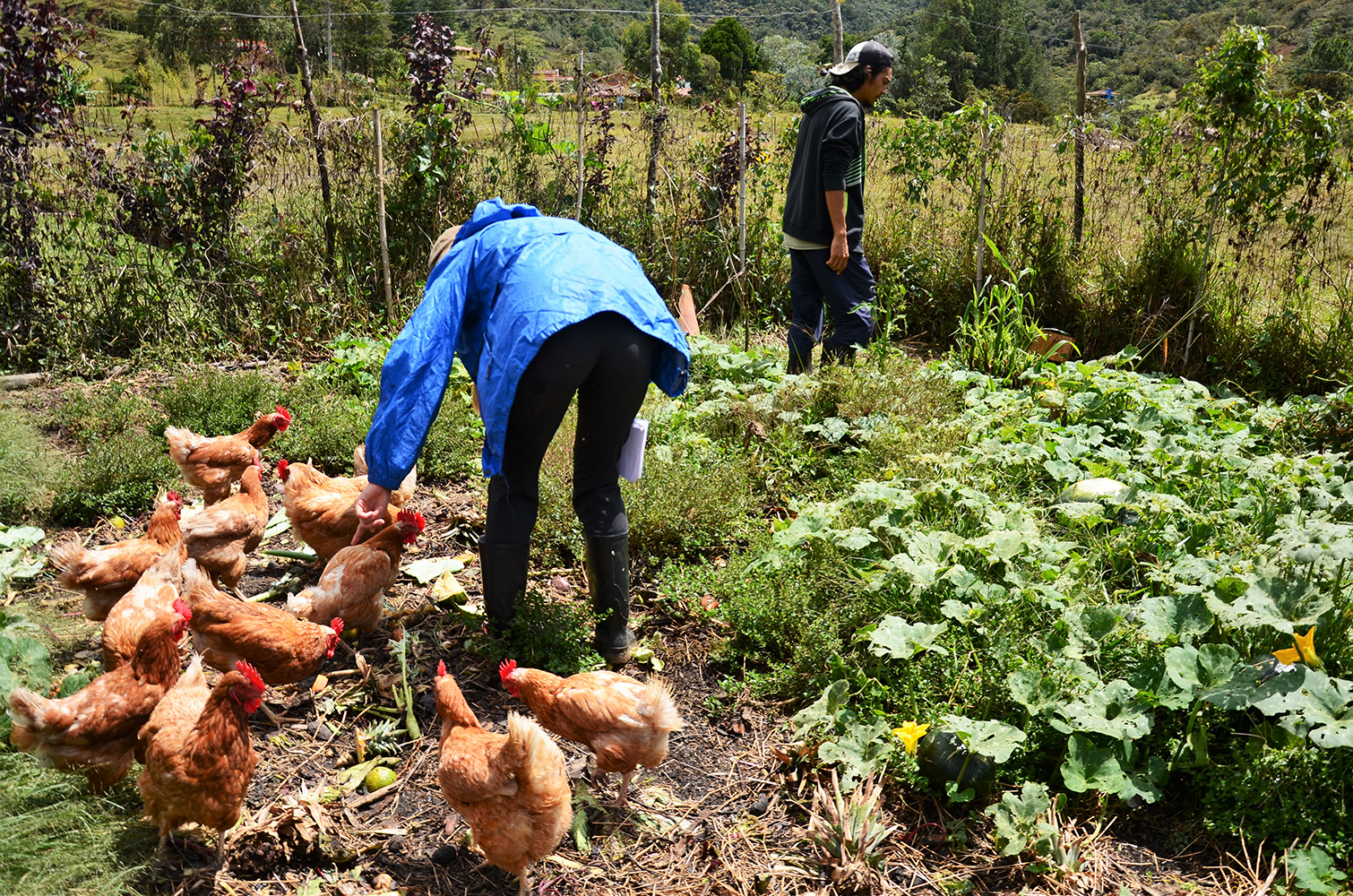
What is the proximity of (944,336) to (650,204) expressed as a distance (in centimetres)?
302

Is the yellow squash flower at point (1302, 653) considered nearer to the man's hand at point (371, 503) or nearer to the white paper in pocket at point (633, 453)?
the white paper in pocket at point (633, 453)

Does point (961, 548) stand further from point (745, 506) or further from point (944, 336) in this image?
point (944, 336)

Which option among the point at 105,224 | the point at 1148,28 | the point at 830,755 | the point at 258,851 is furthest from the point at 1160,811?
the point at 1148,28

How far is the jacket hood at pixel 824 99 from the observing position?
5.41 meters

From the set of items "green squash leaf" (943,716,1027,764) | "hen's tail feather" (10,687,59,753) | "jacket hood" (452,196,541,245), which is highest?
"jacket hood" (452,196,541,245)

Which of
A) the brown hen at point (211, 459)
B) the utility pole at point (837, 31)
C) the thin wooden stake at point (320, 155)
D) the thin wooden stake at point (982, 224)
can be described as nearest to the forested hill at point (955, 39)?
the utility pole at point (837, 31)

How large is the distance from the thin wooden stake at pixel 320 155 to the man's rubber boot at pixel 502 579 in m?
4.77

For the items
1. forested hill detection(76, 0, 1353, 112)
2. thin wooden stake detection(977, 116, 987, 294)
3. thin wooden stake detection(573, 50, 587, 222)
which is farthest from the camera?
forested hill detection(76, 0, 1353, 112)

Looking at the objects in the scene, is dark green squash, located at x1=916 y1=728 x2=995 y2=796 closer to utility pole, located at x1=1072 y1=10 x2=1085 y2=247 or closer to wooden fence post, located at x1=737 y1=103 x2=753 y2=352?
wooden fence post, located at x1=737 y1=103 x2=753 y2=352

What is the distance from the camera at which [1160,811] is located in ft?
8.85

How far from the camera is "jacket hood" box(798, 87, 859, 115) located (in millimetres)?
5414

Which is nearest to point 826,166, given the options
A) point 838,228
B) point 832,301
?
point 838,228

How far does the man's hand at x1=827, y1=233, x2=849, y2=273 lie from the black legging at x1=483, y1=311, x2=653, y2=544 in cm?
288

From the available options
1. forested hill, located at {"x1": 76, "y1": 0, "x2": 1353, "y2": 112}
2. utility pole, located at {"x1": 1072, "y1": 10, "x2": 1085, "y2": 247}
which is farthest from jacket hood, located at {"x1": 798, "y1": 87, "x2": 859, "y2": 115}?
forested hill, located at {"x1": 76, "y1": 0, "x2": 1353, "y2": 112}
